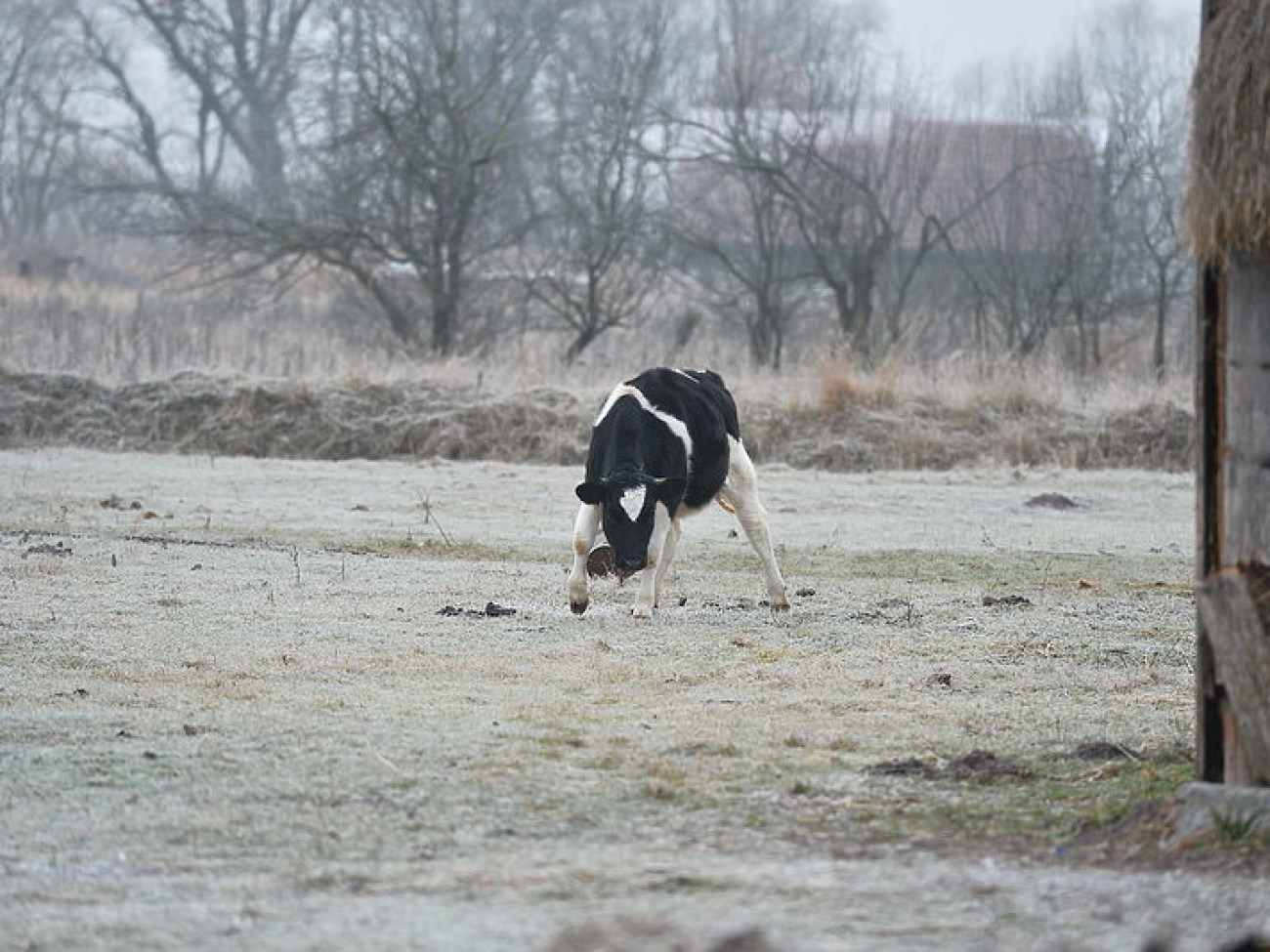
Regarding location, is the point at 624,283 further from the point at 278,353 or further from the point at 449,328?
the point at 278,353

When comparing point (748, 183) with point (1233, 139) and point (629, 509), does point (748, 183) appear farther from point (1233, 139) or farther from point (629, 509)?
point (1233, 139)

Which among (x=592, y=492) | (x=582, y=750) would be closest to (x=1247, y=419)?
(x=582, y=750)

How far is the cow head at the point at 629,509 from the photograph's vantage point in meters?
13.2

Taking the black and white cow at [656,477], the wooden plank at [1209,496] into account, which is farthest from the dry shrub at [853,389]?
the wooden plank at [1209,496]

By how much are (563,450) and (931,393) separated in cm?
571

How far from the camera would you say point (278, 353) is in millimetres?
33000

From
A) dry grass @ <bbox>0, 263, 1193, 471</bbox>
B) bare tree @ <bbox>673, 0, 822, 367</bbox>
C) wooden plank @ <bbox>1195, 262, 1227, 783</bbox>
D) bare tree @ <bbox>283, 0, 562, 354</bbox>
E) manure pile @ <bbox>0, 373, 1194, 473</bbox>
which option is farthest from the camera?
bare tree @ <bbox>673, 0, 822, 367</bbox>

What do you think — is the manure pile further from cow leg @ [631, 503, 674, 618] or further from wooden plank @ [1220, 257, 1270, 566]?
wooden plank @ [1220, 257, 1270, 566]

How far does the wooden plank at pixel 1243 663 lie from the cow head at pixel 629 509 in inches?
262

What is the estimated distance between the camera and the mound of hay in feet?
22.4

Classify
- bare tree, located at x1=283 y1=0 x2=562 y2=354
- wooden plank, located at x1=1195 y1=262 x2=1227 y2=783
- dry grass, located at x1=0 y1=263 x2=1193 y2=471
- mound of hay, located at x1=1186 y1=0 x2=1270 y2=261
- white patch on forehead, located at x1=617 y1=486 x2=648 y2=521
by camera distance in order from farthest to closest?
1. bare tree, located at x1=283 y1=0 x2=562 y2=354
2. dry grass, located at x1=0 y1=263 x2=1193 y2=471
3. white patch on forehead, located at x1=617 y1=486 x2=648 y2=521
4. wooden plank, located at x1=1195 y1=262 x2=1227 y2=783
5. mound of hay, located at x1=1186 y1=0 x2=1270 y2=261

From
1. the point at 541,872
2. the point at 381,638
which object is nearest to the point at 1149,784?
the point at 541,872

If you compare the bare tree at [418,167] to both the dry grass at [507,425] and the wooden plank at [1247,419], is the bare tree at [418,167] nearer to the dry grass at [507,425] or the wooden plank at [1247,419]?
the dry grass at [507,425]

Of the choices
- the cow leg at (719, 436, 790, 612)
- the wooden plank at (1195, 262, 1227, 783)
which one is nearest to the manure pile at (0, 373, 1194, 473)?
the cow leg at (719, 436, 790, 612)
